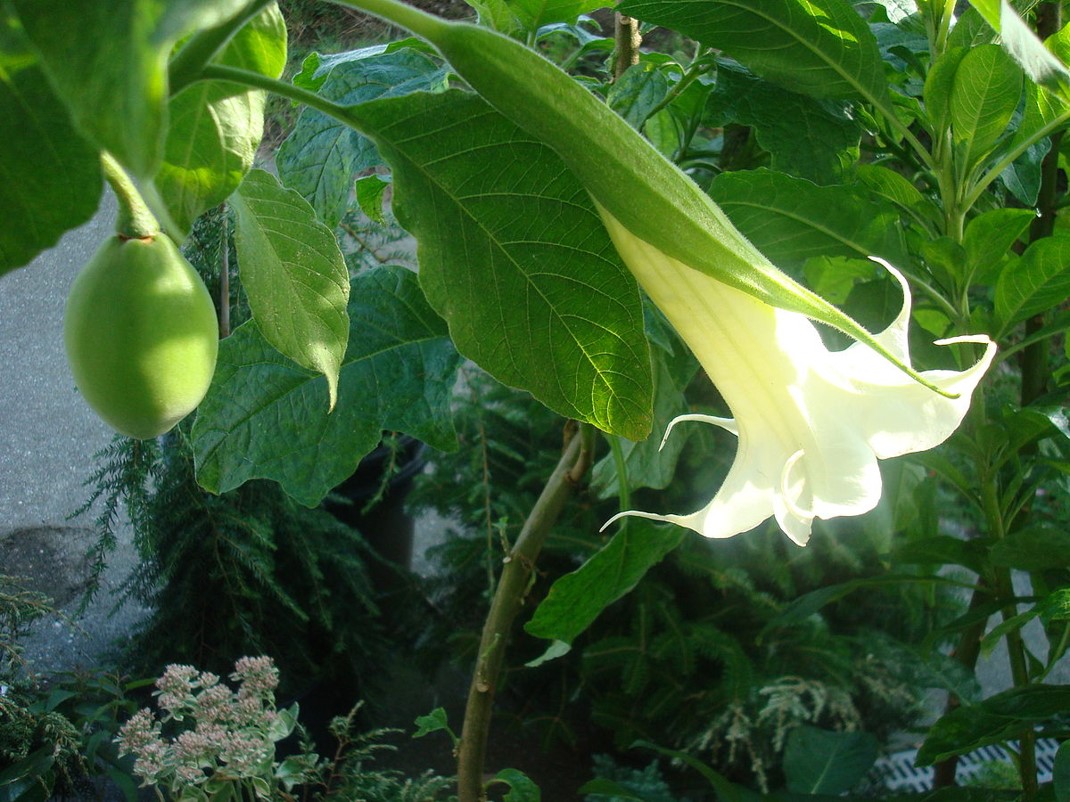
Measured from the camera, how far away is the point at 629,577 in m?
0.62

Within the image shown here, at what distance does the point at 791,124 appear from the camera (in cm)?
56

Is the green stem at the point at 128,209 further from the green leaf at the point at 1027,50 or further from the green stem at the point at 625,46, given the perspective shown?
the green stem at the point at 625,46

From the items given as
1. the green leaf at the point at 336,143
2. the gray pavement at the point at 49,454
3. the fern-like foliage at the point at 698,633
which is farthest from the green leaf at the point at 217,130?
the fern-like foliage at the point at 698,633

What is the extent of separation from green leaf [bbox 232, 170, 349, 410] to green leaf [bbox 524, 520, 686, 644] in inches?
12.1

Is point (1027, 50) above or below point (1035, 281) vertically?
above

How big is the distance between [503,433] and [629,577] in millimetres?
777

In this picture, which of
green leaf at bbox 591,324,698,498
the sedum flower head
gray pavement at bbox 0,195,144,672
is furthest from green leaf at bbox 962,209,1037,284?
gray pavement at bbox 0,195,144,672

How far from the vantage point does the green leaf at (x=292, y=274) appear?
1.11ft

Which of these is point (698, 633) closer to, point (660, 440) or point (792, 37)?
point (660, 440)

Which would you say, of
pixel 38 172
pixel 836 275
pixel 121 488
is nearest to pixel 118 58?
pixel 38 172

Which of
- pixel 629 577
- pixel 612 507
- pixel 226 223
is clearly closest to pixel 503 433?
pixel 612 507

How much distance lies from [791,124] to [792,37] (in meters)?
0.05

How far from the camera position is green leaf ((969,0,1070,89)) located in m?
0.27

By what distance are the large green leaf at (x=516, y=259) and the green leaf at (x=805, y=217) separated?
250 mm
